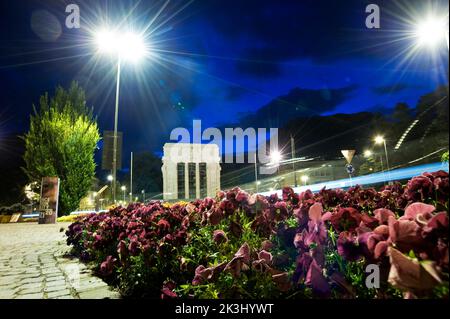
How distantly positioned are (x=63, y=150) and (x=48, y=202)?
4.27 meters

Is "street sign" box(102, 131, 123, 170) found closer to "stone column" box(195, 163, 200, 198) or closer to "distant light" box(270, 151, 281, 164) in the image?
"distant light" box(270, 151, 281, 164)

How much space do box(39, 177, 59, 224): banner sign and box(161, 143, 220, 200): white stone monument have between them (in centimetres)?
2648

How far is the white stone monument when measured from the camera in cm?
4456

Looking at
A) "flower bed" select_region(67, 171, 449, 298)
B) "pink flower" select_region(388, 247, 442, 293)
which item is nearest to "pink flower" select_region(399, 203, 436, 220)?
"flower bed" select_region(67, 171, 449, 298)

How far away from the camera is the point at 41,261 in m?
5.02

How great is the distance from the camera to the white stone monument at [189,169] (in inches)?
1754

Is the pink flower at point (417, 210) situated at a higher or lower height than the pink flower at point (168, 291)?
higher

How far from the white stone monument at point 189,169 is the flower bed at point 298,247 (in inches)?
1612

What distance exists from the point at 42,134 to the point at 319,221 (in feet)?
76.3

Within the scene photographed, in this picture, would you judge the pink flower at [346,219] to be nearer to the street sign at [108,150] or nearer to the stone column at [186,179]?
the street sign at [108,150]

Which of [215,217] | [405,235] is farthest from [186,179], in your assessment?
[405,235]

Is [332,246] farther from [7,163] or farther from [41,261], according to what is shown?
[7,163]

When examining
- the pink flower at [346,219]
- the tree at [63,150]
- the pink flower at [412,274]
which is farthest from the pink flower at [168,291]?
the tree at [63,150]

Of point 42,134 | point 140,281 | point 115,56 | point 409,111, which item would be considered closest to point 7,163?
point 42,134
